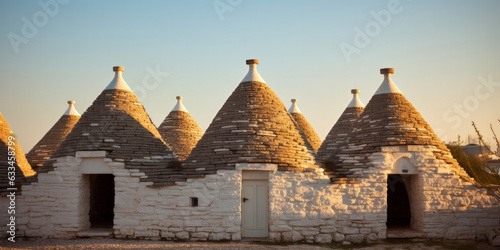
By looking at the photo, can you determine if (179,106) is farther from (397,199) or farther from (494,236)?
(494,236)

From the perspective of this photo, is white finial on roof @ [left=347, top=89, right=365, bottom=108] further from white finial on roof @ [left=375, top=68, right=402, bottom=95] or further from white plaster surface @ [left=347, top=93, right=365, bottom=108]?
white finial on roof @ [left=375, top=68, right=402, bottom=95]

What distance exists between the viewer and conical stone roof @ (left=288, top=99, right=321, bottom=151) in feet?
59.9

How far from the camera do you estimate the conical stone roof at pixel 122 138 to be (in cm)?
1152

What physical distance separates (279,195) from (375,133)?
3198mm

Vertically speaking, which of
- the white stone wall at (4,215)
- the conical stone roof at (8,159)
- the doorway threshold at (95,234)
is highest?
the conical stone roof at (8,159)

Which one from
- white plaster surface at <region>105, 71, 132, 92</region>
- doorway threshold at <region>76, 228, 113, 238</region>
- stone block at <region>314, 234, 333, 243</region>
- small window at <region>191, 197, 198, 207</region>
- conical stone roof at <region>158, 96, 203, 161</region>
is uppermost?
white plaster surface at <region>105, 71, 132, 92</region>

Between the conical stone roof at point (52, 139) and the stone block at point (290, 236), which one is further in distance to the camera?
the conical stone roof at point (52, 139)

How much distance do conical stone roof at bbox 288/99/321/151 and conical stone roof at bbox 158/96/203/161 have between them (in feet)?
13.0

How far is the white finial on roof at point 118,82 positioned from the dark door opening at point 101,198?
2836 mm

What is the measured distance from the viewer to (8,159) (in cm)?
1273

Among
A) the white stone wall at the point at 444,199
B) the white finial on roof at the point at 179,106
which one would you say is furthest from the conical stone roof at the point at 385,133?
the white finial on roof at the point at 179,106

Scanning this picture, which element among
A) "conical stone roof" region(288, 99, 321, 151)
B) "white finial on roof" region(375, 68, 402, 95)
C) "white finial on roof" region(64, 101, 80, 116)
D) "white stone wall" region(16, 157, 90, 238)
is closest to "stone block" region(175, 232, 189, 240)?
"white stone wall" region(16, 157, 90, 238)

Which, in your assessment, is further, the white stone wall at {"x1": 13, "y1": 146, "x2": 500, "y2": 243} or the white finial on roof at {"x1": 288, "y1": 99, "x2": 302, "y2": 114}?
the white finial on roof at {"x1": 288, "y1": 99, "x2": 302, "y2": 114}

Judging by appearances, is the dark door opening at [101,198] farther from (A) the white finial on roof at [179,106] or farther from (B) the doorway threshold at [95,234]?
(A) the white finial on roof at [179,106]
